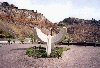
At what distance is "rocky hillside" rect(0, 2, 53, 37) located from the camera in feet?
287

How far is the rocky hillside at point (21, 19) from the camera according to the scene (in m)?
87.5

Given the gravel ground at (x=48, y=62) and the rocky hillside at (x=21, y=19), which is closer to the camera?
the gravel ground at (x=48, y=62)

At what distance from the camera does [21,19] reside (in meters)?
108

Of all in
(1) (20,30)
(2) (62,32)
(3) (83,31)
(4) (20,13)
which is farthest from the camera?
(3) (83,31)

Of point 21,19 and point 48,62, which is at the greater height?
point 21,19

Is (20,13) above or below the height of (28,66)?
above

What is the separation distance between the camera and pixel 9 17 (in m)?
99.1

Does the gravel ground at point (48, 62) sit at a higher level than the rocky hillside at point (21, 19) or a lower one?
lower

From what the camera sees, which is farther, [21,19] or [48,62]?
[21,19]

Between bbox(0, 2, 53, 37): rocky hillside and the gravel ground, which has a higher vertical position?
bbox(0, 2, 53, 37): rocky hillside

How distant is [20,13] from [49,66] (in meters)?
99.8

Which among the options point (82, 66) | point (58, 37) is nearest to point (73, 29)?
point (58, 37)

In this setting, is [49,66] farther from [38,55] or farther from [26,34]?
[26,34]

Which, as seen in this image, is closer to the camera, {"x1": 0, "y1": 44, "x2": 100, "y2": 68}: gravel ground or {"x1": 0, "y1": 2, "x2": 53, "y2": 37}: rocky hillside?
{"x1": 0, "y1": 44, "x2": 100, "y2": 68}: gravel ground
